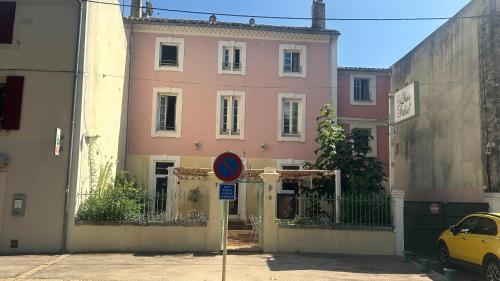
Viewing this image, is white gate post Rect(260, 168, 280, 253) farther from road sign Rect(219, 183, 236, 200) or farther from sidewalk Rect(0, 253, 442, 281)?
road sign Rect(219, 183, 236, 200)

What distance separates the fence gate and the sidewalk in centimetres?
151

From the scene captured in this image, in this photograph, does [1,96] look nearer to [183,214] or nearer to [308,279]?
[183,214]

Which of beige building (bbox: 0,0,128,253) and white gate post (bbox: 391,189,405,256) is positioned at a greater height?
beige building (bbox: 0,0,128,253)

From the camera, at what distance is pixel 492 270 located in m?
9.91

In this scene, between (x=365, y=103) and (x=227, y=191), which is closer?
(x=227, y=191)

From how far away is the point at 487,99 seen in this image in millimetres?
14922

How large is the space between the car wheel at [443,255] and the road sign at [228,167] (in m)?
6.79

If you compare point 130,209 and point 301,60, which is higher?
point 301,60

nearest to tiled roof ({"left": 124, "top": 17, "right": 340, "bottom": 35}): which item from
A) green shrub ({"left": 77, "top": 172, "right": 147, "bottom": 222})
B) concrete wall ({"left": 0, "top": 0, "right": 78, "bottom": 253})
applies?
concrete wall ({"left": 0, "top": 0, "right": 78, "bottom": 253})

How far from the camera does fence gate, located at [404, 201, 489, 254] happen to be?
14.5 metres

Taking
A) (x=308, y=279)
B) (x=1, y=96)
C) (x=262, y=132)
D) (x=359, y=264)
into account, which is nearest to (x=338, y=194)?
(x=359, y=264)

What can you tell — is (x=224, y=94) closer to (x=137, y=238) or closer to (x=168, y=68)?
(x=168, y=68)

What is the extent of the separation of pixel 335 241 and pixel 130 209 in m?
5.96

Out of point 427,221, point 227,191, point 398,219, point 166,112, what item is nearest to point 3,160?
point 227,191
